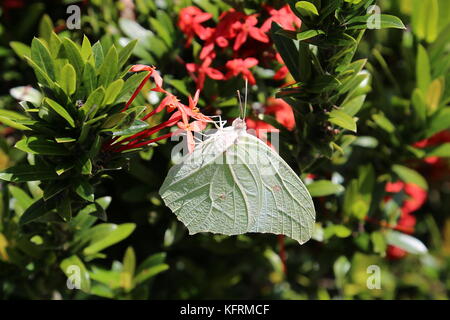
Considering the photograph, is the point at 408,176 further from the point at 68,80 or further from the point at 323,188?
the point at 68,80

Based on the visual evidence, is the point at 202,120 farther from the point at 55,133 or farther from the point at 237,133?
the point at 55,133

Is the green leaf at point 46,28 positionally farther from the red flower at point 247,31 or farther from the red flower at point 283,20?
the red flower at point 283,20

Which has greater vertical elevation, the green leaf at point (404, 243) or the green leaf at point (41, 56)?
the green leaf at point (41, 56)

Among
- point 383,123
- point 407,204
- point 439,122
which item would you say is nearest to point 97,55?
point 383,123

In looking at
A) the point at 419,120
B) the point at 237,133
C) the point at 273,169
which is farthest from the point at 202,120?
the point at 419,120

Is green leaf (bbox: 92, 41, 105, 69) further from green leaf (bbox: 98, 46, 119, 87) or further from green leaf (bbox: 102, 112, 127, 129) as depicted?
green leaf (bbox: 102, 112, 127, 129)

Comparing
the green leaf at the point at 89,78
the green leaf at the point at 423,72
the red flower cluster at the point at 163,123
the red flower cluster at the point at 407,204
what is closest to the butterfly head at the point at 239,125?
the red flower cluster at the point at 163,123

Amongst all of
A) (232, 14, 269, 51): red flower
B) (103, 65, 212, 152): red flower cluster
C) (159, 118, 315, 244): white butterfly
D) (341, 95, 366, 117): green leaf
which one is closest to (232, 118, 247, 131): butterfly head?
(159, 118, 315, 244): white butterfly
